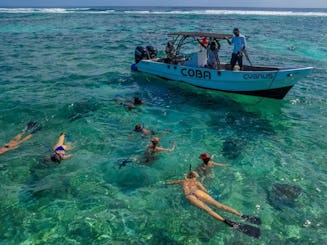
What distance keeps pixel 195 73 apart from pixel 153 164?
8.29 metres

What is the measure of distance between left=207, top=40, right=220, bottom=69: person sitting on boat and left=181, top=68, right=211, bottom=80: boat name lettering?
53 cm

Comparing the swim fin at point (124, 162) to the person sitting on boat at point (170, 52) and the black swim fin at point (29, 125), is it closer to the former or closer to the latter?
the black swim fin at point (29, 125)

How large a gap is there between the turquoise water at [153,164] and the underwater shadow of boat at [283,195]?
55 mm

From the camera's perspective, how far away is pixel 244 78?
16562mm

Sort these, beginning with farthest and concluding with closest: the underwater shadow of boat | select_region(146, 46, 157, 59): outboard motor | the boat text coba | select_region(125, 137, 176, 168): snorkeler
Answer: select_region(146, 46, 157, 59): outboard motor
the boat text coba
select_region(125, 137, 176, 168): snorkeler
the underwater shadow of boat

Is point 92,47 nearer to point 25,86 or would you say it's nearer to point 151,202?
point 25,86

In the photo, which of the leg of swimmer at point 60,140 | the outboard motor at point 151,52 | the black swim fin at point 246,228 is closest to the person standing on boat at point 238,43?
the outboard motor at point 151,52

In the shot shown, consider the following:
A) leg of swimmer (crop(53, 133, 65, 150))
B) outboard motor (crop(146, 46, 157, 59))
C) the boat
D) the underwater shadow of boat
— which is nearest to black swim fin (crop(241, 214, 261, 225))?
the underwater shadow of boat

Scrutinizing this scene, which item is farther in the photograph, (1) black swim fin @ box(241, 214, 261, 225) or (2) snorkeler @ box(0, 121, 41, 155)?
(2) snorkeler @ box(0, 121, 41, 155)

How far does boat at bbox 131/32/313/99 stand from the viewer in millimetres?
15801

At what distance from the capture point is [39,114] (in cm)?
1566

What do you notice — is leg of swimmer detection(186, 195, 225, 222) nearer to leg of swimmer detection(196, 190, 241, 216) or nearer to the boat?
leg of swimmer detection(196, 190, 241, 216)

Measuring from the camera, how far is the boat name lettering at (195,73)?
1789cm

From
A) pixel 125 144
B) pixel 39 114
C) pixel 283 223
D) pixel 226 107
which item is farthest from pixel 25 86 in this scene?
pixel 283 223
